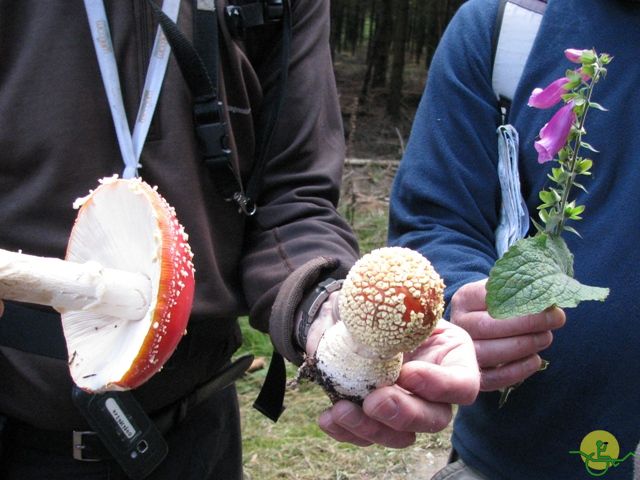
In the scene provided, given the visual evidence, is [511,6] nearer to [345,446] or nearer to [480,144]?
[480,144]

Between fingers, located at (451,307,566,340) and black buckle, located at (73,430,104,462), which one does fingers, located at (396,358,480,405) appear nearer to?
fingers, located at (451,307,566,340)

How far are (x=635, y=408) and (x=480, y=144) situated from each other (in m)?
0.66

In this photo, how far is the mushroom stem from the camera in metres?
0.99

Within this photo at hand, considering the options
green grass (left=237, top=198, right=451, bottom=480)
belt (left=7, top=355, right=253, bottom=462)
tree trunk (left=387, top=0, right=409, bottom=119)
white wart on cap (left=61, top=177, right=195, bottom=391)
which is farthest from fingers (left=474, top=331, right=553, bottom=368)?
tree trunk (left=387, top=0, right=409, bottom=119)

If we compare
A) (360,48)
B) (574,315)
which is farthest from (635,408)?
(360,48)

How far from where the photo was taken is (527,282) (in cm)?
109

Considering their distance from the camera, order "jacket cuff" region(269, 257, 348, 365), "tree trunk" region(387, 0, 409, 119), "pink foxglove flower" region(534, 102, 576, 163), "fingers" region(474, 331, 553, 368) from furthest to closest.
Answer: "tree trunk" region(387, 0, 409, 119), "jacket cuff" region(269, 257, 348, 365), "fingers" region(474, 331, 553, 368), "pink foxglove flower" region(534, 102, 576, 163)

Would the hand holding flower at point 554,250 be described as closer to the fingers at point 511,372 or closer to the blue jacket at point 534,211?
the fingers at point 511,372

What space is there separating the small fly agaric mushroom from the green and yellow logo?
516mm

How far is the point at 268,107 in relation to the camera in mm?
1575

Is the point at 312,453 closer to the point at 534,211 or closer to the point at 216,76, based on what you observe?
the point at 534,211

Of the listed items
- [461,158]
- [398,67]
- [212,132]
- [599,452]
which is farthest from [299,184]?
[398,67]

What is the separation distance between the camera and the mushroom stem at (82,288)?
3.24 ft

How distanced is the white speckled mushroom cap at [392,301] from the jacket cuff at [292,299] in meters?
0.21
